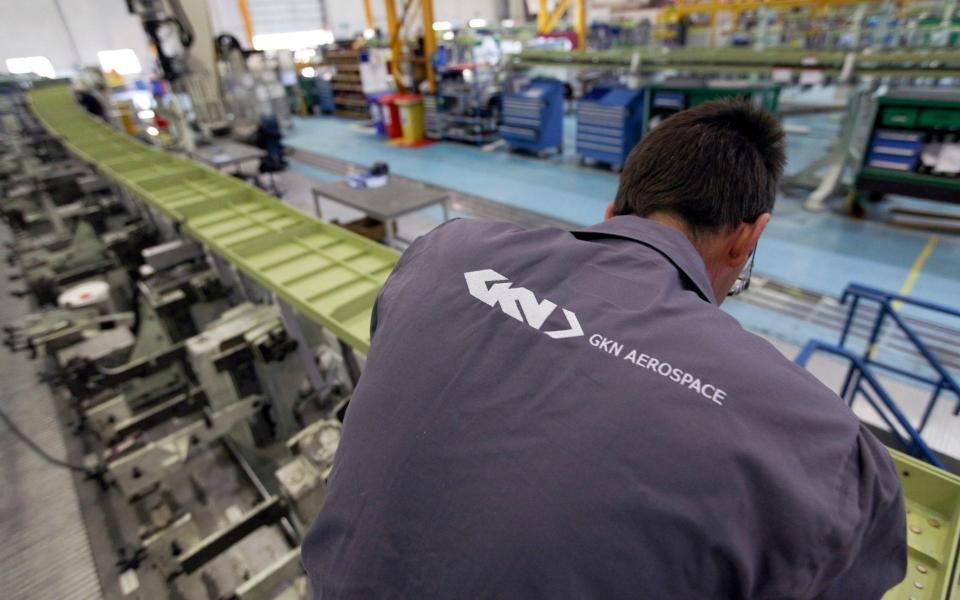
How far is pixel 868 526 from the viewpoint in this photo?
704 millimetres

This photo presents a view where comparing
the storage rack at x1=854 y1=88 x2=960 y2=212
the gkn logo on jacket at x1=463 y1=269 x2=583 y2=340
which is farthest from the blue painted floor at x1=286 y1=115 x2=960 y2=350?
the gkn logo on jacket at x1=463 y1=269 x2=583 y2=340

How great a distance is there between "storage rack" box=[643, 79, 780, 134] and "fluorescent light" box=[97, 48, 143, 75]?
1817 cm

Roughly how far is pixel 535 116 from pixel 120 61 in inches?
666

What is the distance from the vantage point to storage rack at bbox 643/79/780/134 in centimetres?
646

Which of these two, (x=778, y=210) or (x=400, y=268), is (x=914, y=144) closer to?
(x=778, y=210)

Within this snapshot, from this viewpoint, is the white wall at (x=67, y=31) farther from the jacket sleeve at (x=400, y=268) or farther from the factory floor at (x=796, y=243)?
the jacket sleeve at (x=400, y=268)

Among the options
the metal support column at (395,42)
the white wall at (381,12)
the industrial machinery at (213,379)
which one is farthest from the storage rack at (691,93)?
the white wall at (381,12)

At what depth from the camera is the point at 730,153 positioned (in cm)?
101

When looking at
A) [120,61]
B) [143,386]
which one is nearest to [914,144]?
[143,386]

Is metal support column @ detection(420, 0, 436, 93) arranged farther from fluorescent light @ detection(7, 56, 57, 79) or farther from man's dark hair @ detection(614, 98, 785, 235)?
fluorescent light @ detection(7, 56, 57, 79)

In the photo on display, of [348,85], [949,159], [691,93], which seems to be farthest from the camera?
[348,85]

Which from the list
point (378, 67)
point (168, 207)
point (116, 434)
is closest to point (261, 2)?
point (378, 67)

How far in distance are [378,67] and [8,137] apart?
7335 millimetres

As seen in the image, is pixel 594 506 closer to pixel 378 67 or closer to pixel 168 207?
pixel 168 207
